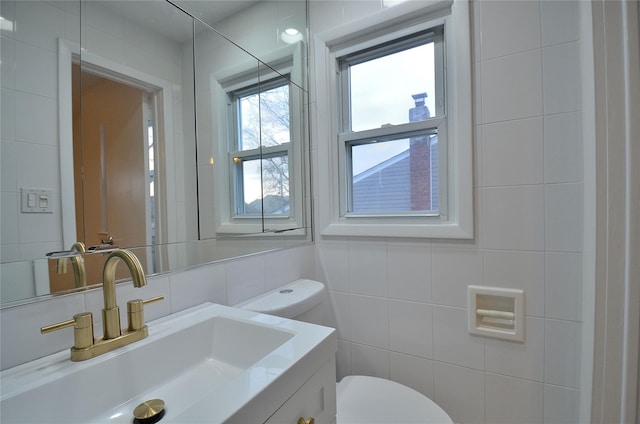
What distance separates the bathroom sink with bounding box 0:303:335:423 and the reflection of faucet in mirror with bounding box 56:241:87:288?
0.15 metres

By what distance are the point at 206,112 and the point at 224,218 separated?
0.39 metres

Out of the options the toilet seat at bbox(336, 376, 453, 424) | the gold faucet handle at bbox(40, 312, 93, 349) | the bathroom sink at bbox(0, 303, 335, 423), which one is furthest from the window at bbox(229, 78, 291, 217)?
the toilet seat at bbox(336, 376, 453, 424)

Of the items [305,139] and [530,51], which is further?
[305,139]

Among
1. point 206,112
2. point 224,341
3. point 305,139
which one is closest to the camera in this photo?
point 224,341

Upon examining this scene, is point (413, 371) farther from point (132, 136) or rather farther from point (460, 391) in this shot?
point (132, 136)

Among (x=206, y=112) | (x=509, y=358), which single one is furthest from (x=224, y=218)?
(x=509, y=358)

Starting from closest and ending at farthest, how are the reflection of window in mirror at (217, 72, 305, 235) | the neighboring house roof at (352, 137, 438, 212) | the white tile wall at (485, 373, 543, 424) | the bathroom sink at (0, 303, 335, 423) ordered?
the bathroom sink at (0, 303, 335, 423) < the white tile wall at (485, 373, 543, 424) < the reflection of window in mirror at (217, 72, 305, 235) < the neighboring house roof at (352, 137, 438, 212)

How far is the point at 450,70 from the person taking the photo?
3.72 feet

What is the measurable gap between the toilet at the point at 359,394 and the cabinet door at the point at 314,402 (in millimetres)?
325

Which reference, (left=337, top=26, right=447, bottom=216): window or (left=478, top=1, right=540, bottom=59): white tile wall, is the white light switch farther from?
(left=478, top=1, right=540, bottom=59): white tile wall

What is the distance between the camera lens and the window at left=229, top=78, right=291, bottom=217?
1171mm

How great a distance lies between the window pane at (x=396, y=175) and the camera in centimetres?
123

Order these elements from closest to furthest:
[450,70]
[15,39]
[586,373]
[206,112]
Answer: [15,39] → [586,373] → [206,112] → [450,70]

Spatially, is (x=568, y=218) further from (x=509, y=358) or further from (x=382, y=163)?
(x=382, y=163)
